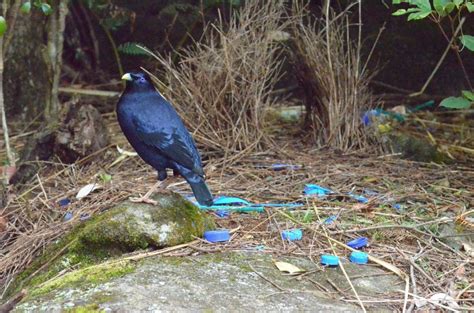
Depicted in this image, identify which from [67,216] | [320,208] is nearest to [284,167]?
[320,208]

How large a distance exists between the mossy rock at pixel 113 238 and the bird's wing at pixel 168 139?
297 millimetres

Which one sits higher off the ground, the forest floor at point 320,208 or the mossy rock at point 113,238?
the mossy rock at point 113,238

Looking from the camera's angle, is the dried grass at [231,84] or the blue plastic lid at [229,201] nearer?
the blue plastic lid at [229,201]

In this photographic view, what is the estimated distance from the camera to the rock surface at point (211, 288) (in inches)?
107

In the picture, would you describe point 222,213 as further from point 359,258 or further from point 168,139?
point 359,258

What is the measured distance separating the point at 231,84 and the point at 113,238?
1861 millimetres

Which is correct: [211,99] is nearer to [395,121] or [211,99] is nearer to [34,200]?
[34,200]

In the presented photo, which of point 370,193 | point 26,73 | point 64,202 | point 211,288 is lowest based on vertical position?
point 370,193

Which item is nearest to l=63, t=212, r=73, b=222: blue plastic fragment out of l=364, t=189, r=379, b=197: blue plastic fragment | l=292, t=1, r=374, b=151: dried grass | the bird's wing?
the bird's wing

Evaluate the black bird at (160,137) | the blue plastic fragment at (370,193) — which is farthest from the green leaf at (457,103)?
the black bird at (160,137)

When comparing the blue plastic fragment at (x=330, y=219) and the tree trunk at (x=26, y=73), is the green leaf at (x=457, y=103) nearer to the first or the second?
the blue plastic fragment at (x=330, y=219)

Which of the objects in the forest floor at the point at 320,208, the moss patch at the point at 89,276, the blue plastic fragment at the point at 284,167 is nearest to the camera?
the moss patch at the point at 89,276

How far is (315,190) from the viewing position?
14.1 feet

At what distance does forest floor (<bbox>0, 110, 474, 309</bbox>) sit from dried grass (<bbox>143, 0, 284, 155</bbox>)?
213 millimetres
